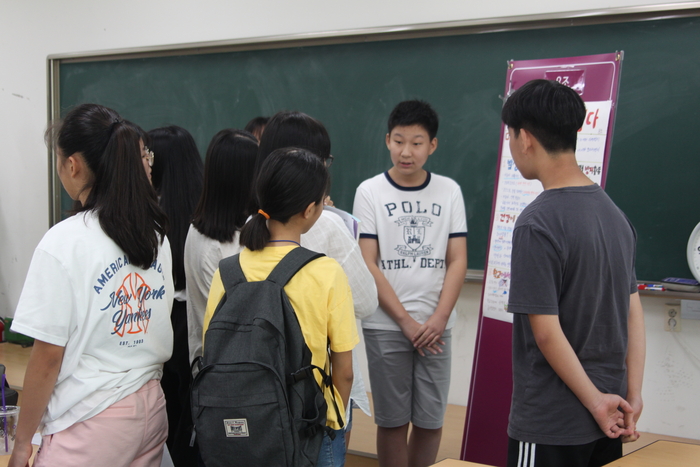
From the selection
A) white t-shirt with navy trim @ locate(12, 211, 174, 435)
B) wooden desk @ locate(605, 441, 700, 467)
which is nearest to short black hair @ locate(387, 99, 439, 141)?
white t-shirt with navy trim @ locate(12, 211, 174, 435)

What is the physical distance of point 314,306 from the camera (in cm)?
128

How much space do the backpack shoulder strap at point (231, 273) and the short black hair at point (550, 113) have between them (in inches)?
30.6

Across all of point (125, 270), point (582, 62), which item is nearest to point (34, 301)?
point (125, 270)

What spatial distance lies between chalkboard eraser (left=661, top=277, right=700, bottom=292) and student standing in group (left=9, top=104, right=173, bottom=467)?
8.05 feet

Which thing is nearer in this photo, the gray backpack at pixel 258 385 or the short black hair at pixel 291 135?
the gray backpack at pixel 258 385

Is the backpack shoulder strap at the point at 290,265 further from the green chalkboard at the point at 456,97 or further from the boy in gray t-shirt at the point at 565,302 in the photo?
the green chalkboard at the point at 456,97

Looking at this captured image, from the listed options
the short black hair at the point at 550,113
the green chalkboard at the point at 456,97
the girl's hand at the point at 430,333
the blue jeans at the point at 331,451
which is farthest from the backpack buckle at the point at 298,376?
the green chalkboard at the point at 456,97

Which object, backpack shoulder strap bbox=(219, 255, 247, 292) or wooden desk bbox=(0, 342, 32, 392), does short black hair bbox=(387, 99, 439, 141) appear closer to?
backpack shoulder strap bbox=(219, 255, 247, 292)

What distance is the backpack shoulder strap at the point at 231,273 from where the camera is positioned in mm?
1302

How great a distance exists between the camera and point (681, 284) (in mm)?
2756

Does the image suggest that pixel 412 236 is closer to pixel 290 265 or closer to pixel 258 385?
pixel 290 265

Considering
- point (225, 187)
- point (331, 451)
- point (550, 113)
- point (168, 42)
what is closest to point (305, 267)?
point (331, 451)

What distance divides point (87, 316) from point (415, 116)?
154 centimetres

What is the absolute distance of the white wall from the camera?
2.95m
